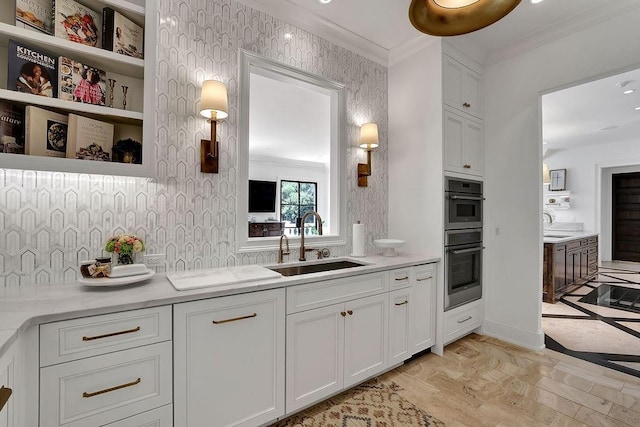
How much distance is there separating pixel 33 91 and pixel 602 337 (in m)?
4.78

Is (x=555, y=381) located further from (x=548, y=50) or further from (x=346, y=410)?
(x=548, y=50)

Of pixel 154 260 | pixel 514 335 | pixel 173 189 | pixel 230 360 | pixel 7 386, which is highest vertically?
pixel 173 189

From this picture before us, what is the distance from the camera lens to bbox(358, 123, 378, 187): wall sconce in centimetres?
273

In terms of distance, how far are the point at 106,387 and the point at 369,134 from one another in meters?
2.47

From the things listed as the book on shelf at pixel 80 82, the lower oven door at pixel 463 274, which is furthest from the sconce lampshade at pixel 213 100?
the lower oven door at pixel 463 274

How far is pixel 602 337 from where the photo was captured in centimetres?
297

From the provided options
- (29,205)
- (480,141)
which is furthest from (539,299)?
(29,205)

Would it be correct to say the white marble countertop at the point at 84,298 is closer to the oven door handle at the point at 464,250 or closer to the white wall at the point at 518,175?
the oven door handle at the point at 464,250

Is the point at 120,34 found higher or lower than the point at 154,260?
higher

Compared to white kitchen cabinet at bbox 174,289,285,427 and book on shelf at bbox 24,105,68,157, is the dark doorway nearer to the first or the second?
white kitchen cabinet at bbox 174,289,285,427

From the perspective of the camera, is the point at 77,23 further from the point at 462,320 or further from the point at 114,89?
the point at 462,320

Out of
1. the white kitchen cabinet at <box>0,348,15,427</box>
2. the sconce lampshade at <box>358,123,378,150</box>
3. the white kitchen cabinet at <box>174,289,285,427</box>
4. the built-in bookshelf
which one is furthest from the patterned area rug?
the sconce lampshade at <box>358,123,378,150</box>

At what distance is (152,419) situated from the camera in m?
1.32

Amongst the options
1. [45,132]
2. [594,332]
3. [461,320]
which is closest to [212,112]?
[45,132]
